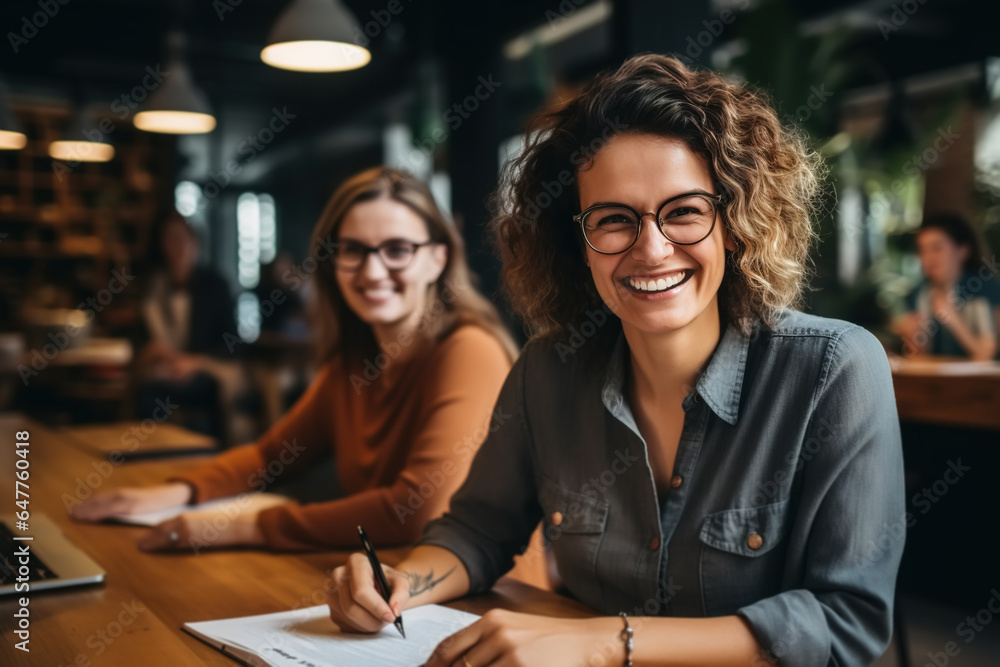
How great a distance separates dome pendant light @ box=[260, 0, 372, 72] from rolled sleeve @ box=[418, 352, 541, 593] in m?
1.71

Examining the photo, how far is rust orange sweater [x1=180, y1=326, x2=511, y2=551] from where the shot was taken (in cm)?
161

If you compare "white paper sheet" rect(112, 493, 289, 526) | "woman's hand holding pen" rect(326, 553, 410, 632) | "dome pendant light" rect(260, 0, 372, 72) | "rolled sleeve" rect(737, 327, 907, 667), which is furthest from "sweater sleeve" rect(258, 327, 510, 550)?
"dome pendant light" rect(260, 0, 372, 72)

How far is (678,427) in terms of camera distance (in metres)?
1.26

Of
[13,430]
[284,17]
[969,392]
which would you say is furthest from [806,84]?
[13,430]

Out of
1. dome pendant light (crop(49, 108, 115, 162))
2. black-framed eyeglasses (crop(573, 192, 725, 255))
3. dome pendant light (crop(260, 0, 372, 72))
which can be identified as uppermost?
dome pendant light (crop(49, 108, 115, 162))

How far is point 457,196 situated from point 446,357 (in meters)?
3.56

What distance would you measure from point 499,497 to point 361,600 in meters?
0.33

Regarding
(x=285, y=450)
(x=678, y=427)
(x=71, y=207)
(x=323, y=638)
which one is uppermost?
(x=71, y=207)

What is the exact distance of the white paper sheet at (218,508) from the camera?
1.76 meters

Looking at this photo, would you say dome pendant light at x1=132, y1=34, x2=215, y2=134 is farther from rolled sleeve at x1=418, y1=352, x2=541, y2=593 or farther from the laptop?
rolled sleeve at x1=418, y1=352, x2=541, y2=593

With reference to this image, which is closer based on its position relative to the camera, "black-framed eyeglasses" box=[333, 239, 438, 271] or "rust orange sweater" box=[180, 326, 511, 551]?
"rust orange sweater" box=[180, 326, 511, 551]

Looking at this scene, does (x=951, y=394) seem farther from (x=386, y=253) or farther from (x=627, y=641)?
(x=627, y=641)

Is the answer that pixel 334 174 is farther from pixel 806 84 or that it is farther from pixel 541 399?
pixel 541 399

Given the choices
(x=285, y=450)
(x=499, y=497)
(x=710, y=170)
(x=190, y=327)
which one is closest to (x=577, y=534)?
(x=499, y=497)
